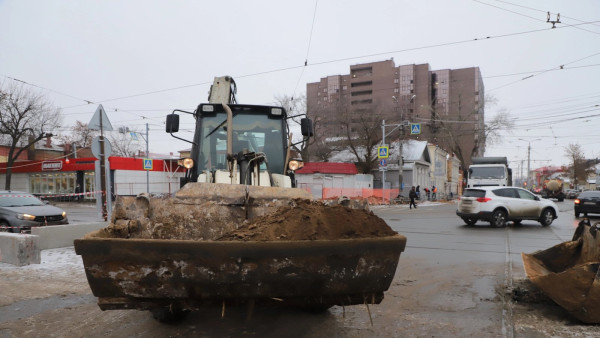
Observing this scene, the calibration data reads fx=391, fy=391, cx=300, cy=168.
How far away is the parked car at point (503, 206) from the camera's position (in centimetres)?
1509

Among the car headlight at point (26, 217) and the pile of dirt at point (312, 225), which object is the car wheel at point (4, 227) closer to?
the car headlight at point (26, 217)

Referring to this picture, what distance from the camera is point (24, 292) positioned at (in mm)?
5578

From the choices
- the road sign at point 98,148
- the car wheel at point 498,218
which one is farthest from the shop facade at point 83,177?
the car wheel at point 498,218

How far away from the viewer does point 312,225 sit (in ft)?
9.55

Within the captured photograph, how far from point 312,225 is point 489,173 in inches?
1122

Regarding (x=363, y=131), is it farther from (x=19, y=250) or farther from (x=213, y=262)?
(x=213, y=262)

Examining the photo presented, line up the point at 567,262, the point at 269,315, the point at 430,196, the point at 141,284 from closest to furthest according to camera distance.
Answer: the point at 141,284
the point at 269,315
the point at 567,262
the point at 430,196

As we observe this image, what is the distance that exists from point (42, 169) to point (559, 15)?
4471cm

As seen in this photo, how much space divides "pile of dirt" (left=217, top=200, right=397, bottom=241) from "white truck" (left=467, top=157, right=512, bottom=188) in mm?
27298

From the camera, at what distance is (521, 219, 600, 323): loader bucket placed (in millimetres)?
4012

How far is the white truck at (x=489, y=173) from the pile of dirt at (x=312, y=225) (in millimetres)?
27298

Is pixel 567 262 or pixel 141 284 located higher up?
pixel 141 284

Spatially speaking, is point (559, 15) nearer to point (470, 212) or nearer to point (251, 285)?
point (470, 212)

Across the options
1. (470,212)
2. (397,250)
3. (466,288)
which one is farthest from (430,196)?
(397,250)
